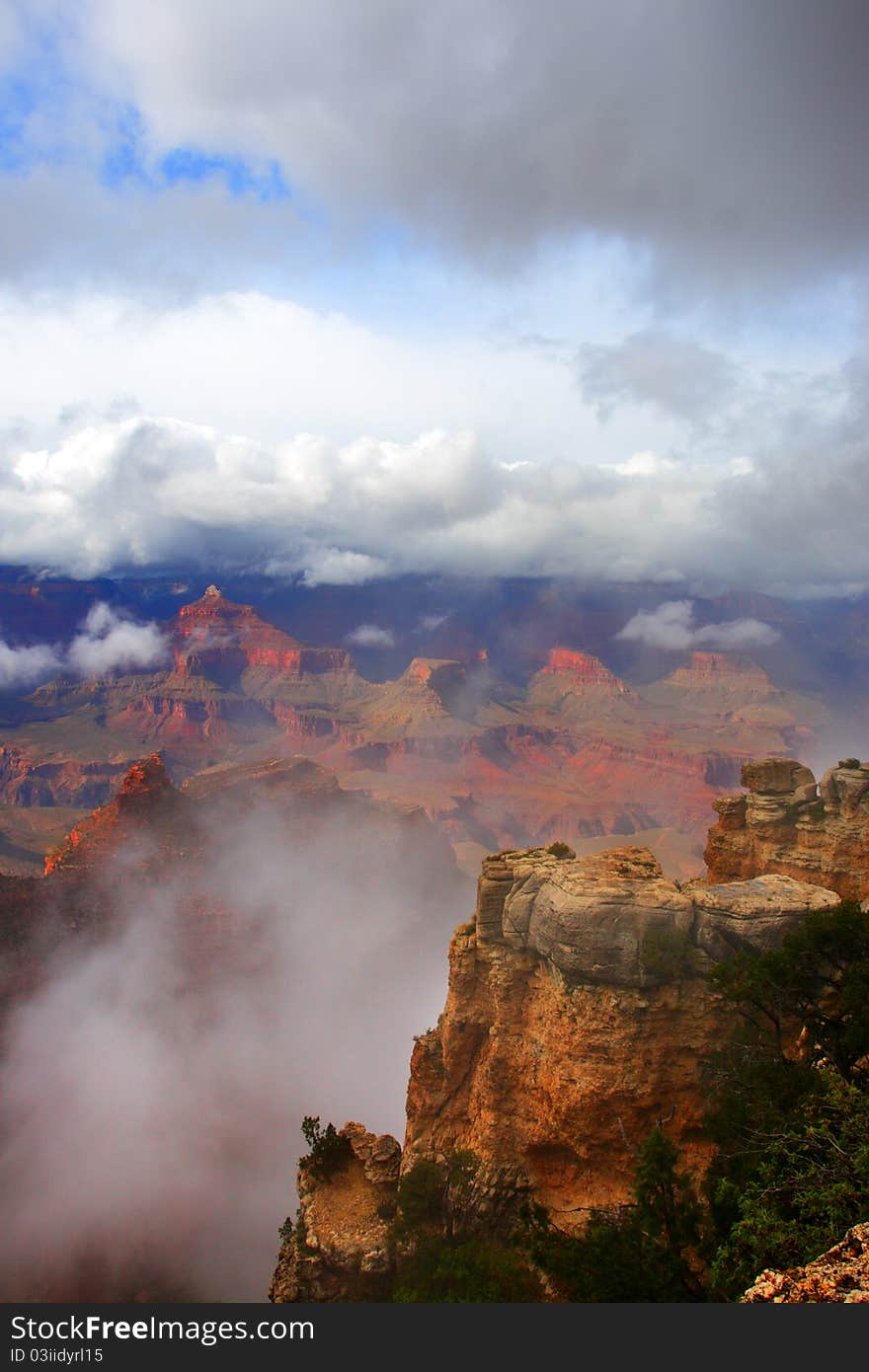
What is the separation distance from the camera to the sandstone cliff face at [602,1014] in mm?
20234

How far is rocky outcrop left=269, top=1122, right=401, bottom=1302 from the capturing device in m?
22.4

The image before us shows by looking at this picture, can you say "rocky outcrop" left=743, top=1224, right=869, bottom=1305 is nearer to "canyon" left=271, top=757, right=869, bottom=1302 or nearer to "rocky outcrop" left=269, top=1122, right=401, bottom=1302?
"canyon" left=271, top=757, right=869, bottom=1302

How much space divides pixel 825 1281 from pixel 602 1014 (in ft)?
38.8

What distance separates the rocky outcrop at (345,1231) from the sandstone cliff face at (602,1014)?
13.9 feet

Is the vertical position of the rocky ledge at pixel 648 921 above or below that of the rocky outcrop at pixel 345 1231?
above

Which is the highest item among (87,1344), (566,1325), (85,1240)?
(566,1325)

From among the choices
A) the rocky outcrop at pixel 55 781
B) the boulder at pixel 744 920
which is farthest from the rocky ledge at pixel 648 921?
the rocky outcrop at pixel 55 781

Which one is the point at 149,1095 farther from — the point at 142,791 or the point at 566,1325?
the point at 566,1325

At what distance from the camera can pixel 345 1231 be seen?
77.6 ft

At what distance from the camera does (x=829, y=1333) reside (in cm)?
802

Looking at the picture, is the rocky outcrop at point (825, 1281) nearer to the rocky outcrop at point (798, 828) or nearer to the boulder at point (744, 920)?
the boulder at point (744, 920)

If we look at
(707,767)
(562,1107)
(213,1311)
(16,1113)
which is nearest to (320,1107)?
(16,1113)

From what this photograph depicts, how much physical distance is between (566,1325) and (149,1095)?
5781 centimetres

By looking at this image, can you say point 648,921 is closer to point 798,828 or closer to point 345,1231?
point 798,828
